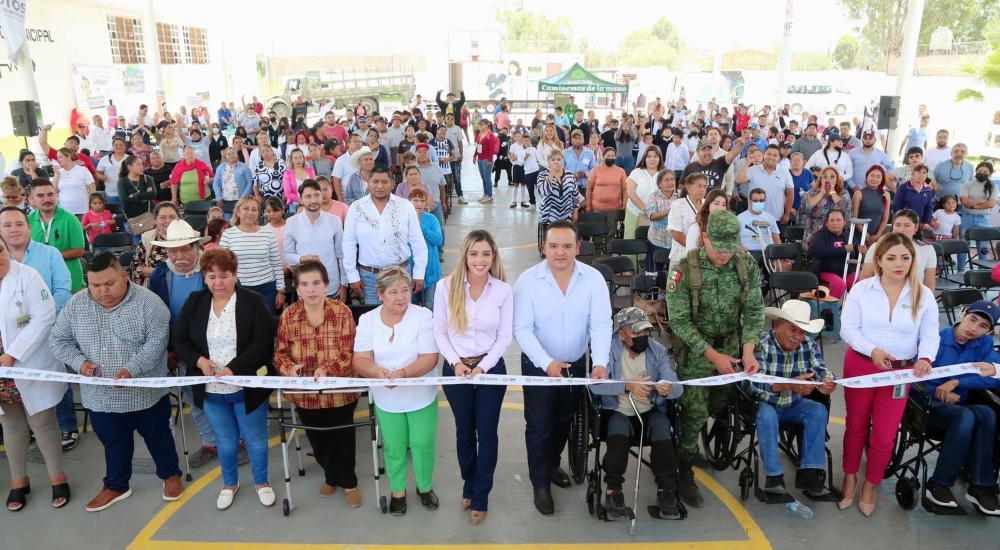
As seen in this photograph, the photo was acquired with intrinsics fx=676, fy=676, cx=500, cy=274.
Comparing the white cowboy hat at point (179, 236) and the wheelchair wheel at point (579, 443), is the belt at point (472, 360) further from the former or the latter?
the white cowboy hat at point (179, 236)

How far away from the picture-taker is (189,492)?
4562mm

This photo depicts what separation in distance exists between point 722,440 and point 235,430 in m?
3.27

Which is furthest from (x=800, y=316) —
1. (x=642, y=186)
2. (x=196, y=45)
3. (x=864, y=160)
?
(x=196, y=45)

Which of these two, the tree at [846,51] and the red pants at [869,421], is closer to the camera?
the red pants at [869,421]

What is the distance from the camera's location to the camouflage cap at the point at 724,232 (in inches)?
157

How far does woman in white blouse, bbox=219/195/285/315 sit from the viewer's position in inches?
215

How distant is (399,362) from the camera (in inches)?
158

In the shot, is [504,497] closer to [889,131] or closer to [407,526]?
[407,526]

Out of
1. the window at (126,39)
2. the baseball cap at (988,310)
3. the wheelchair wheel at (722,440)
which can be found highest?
the window at (126,39)

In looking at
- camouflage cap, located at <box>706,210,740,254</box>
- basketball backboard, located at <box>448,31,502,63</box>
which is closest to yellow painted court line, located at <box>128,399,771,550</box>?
camouflage cap, located at <box>706,210,740,254</box>

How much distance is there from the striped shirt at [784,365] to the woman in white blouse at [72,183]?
8178 mm

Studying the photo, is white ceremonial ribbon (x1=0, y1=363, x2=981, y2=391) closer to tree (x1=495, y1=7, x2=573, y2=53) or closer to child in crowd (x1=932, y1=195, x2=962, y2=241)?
child in crowd (x1=932, y1=195, x2=962, y2=241)

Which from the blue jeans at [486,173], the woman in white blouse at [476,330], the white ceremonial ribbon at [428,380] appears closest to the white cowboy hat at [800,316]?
the white ceremonial ribbon at [428,380]

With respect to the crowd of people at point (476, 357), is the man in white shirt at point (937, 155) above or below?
above
